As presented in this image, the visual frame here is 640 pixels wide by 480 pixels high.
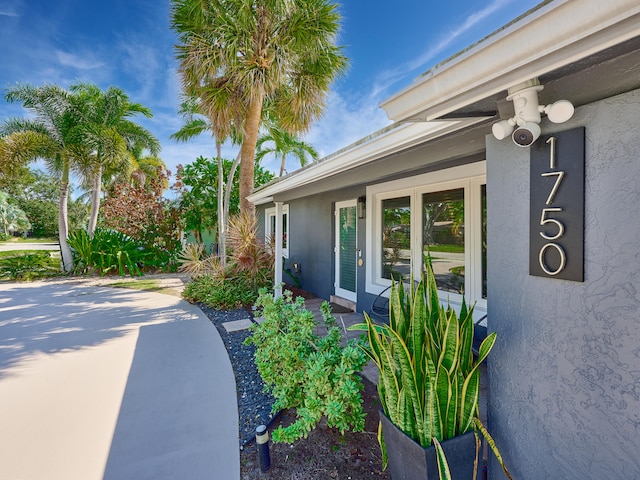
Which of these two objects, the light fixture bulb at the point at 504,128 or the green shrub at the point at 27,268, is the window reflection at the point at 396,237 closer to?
the light fixture bulb at the point at 504,128

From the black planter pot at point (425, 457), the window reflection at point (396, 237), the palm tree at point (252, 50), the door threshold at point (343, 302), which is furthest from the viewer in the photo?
the palm tree at point (252, 50)

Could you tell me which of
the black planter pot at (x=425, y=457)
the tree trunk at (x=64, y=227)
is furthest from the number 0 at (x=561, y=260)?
the tree trunk at (x=64, y=227)

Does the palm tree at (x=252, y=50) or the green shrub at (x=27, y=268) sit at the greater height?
the palm tree at (x=252, y=50)

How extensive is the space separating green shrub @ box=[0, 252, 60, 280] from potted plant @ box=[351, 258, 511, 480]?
14417mm

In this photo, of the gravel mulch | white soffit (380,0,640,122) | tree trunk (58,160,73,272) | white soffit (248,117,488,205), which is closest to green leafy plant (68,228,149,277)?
tree trunk (58,160,73,272)

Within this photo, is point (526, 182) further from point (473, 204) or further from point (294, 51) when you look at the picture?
point (294, 51)

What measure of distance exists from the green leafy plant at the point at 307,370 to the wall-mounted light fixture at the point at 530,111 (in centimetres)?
182

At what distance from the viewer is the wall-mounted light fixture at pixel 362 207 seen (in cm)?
600

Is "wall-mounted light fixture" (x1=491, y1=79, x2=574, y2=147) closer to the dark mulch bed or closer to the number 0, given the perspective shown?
the number 0

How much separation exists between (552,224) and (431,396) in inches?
45.9

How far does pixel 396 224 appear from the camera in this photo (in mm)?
5289

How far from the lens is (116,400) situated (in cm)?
332

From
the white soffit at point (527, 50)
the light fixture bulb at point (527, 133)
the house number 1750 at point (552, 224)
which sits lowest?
the house number 1750 at point (552, 224)

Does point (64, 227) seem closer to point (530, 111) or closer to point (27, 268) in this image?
point (27, 268)
